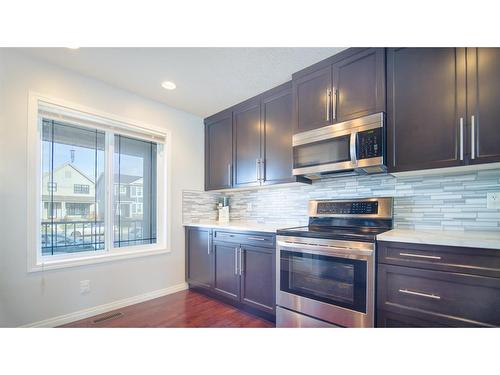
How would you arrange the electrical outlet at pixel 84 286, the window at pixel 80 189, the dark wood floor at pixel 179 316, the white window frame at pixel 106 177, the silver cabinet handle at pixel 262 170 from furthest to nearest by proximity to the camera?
the silver cabinet handle at pixel 262 170 < the window at pixel 80 189 < the electrical outlet at pixel 84 286 < the dark wood floor at pixel 179 316 < the white window frame at pixel 106 177

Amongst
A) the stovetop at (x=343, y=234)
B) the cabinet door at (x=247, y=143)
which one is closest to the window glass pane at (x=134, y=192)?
the cabinet door at (x=247, y=143)

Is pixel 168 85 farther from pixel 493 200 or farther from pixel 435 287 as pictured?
pixel 493 200

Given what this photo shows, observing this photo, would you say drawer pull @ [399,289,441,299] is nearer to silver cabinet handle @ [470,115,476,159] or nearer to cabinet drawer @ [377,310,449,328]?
cabinet drawer @ [377,310,449,328]

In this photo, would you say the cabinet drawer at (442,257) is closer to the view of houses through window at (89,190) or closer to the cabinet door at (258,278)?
the cabinet door at (258,278)

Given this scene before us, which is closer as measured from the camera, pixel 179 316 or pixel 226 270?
pixel 179 316

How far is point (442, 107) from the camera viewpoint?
4.93ft

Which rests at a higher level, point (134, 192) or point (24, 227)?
point (134, 192)

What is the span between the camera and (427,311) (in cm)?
135

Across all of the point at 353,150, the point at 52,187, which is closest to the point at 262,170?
the point at 353,150

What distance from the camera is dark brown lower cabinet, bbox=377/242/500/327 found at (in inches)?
47.3

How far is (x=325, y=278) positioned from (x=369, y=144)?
110cm

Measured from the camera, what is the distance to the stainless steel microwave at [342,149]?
5.67 feet

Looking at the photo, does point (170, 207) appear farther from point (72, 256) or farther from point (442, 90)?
point (442, 90)

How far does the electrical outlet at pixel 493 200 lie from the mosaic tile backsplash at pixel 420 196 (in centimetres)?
2
